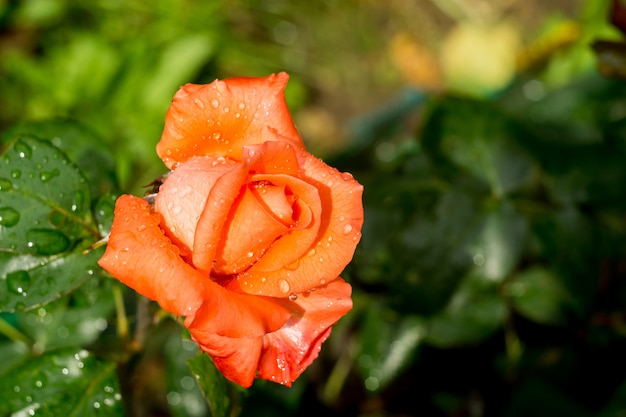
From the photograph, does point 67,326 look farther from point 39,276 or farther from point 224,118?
point 224,118

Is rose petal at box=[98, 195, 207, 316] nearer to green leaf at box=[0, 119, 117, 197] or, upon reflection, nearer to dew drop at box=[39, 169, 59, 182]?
dew drop at box=[39, 169, 59, 182]

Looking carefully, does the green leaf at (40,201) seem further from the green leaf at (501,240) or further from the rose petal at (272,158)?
the green leaf at (501,240)

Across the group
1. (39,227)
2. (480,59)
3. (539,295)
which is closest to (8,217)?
(39,227)

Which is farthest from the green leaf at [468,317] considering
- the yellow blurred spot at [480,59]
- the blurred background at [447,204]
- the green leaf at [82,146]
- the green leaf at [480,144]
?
the yellow blurred spot at [480,59]

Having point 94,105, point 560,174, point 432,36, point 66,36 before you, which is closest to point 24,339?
point 560,174

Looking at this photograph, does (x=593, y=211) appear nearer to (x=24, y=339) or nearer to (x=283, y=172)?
(x=283, y=172)

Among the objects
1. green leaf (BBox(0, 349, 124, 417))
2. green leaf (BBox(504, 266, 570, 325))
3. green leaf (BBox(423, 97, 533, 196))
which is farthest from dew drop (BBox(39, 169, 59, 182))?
green leaf (BBox(504, 266, 570, 325))

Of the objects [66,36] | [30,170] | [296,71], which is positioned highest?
[30,170]
